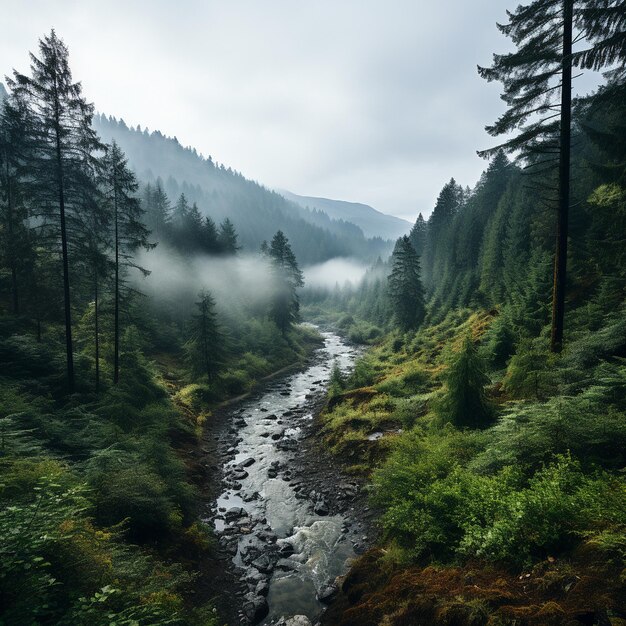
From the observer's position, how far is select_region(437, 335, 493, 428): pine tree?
1239cm

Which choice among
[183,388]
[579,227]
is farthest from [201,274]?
[579,227]

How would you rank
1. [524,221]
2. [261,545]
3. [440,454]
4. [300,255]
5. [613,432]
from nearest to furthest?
[613,432] → [440,454] → [261,545] → [524,221] → [300,255]

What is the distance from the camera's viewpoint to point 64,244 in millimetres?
15812

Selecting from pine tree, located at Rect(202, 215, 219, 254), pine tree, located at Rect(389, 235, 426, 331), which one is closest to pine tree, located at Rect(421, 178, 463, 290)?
pine tree, located at Rect(389, 235, 426, 331)

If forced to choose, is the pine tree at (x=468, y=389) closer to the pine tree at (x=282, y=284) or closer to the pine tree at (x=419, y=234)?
the pine tree at (x=282, y=284)

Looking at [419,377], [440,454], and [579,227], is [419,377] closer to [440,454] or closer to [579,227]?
[440,454]

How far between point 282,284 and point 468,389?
4035 centimetres

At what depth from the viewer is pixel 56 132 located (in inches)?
581

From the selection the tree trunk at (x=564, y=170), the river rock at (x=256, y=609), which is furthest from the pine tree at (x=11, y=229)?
the tree trunk at (x=564, y=170)

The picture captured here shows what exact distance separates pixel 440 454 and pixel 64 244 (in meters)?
18.9

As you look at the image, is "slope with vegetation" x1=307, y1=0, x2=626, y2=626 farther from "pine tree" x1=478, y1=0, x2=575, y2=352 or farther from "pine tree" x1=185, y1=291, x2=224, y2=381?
"pine tree" x1=185, y1=291, x2=224, y2=381

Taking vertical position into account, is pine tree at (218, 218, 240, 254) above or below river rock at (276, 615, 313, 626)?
above

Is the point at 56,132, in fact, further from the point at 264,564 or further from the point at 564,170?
the point at 564,170

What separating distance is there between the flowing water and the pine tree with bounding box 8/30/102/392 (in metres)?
11.1
